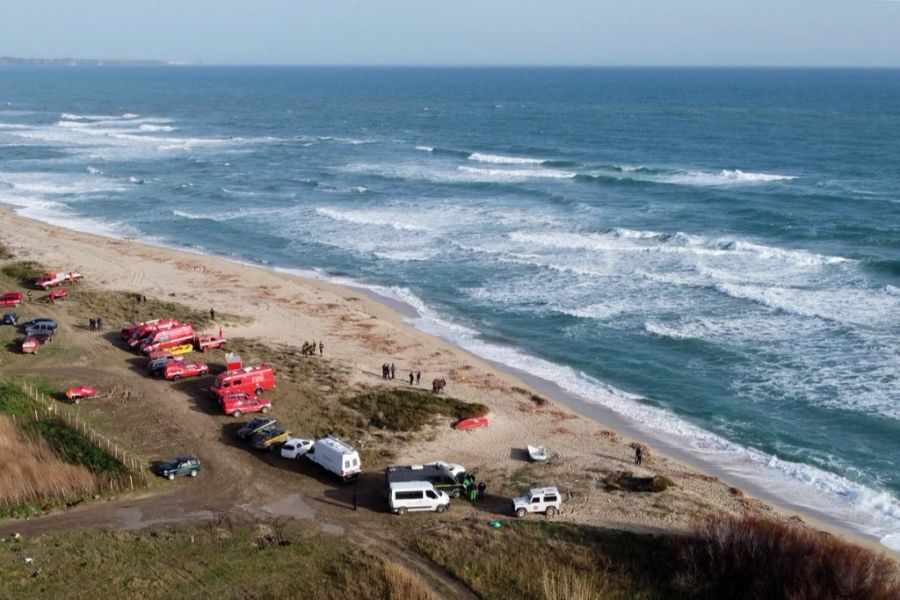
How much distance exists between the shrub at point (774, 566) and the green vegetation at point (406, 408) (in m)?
12.8

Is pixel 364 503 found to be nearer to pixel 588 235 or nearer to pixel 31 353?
pixel 31 353

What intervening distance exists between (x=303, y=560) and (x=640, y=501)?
39.1ft

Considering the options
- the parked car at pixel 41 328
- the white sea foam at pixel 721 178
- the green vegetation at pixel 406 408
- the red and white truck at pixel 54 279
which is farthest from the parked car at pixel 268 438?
the white sea foam at pixel 721 178

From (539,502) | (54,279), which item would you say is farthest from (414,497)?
(54,279)

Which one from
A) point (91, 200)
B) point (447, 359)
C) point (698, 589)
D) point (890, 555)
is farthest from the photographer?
point (91, 200)

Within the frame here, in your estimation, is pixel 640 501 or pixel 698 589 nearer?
pixel 698 589

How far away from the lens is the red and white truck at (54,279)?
52.8 meters

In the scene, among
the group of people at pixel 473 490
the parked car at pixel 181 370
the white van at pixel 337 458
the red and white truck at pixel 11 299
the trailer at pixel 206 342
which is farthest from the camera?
the red and white truck at pixel 11 299

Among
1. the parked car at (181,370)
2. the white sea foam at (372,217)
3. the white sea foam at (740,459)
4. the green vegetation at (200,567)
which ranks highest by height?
the white sea foam at (372,217)

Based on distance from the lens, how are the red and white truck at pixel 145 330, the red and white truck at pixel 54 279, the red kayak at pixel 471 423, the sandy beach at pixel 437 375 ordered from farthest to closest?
the red and white truck at pixel 54 279, the red and white truck at pixel 145 330, the red kayak at pixel 471 423, the sandy beach at pixel 437 375

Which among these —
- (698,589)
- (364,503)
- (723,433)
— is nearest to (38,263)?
(364,503)

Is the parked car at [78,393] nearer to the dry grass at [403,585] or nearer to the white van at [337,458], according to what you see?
the white van at [337,458]

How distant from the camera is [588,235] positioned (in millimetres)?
69562

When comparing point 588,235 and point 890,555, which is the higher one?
point 588,235
